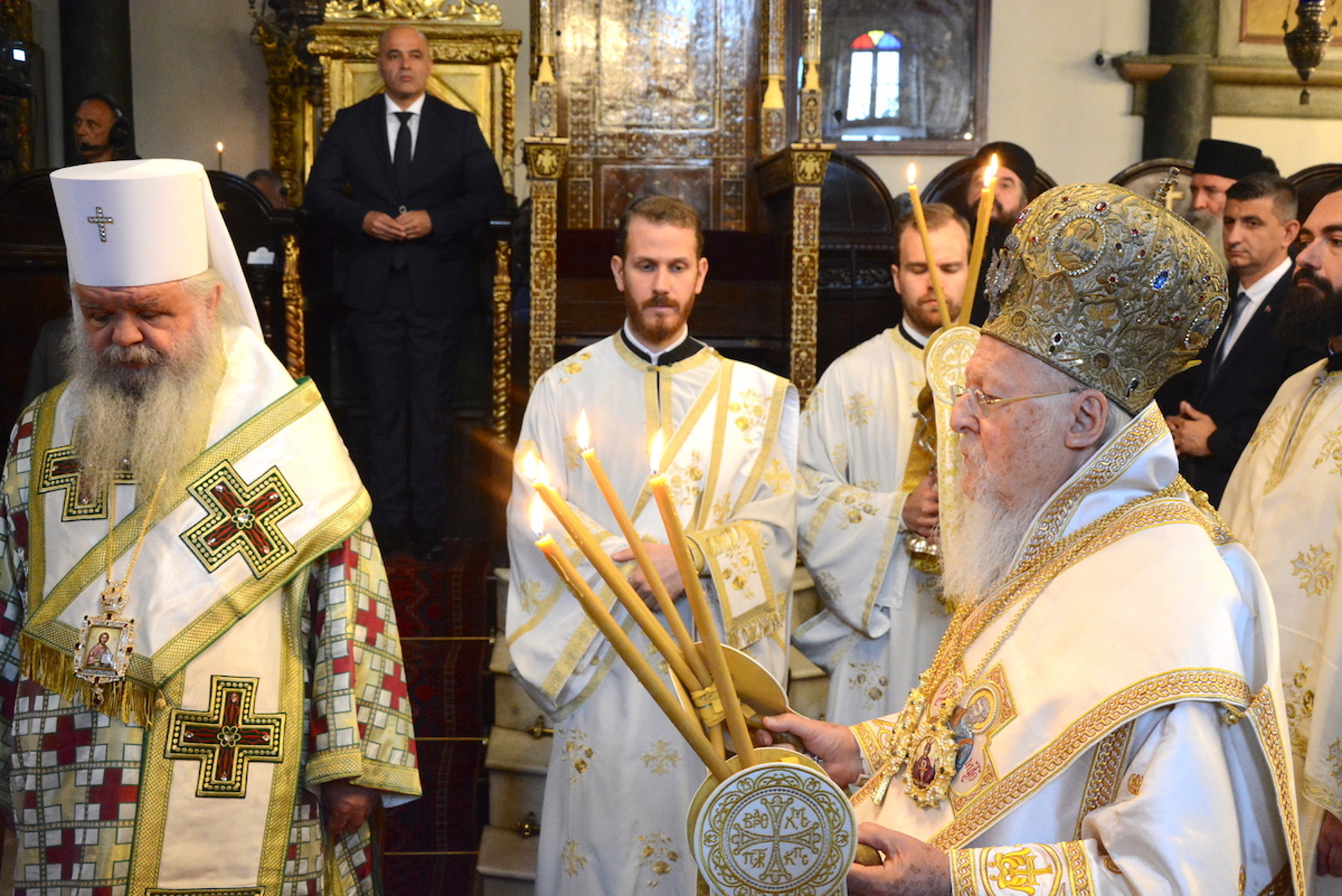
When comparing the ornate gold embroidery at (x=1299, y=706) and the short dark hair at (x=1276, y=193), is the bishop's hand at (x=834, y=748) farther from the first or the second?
the short dark hair at (x=1276, y=193)

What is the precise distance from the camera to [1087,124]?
9406 millimetres

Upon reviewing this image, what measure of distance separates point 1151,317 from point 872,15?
26.1ft

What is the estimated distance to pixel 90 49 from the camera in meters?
8.54

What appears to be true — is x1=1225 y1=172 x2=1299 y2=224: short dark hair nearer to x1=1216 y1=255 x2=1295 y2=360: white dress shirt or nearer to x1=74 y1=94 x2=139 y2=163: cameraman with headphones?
x1=1216 y1=255 x2=1295 y2=360: white dress shirt

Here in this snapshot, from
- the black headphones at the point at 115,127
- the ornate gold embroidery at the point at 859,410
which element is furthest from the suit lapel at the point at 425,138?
the ornate gold embroidery at the point at 859,410

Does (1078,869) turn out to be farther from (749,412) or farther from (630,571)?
(749,412)

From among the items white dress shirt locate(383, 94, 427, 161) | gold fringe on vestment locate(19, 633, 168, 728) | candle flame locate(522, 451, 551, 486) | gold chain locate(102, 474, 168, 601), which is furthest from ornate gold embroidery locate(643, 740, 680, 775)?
white dress shirt locate(383, 94, 427, 161)

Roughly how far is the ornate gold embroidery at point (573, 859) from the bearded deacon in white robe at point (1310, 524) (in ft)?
5.47

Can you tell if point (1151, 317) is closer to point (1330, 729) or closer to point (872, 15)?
point (1330, 729)

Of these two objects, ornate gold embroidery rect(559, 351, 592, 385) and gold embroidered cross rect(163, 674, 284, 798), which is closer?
gold embroidered cross rect(163, 674, 284, 798)

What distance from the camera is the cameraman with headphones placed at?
5855 mm

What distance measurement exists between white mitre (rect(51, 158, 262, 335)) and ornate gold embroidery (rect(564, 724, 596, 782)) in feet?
4.72

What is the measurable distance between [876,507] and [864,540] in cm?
10

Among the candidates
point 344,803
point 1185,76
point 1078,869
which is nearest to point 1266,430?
point 1078,869
